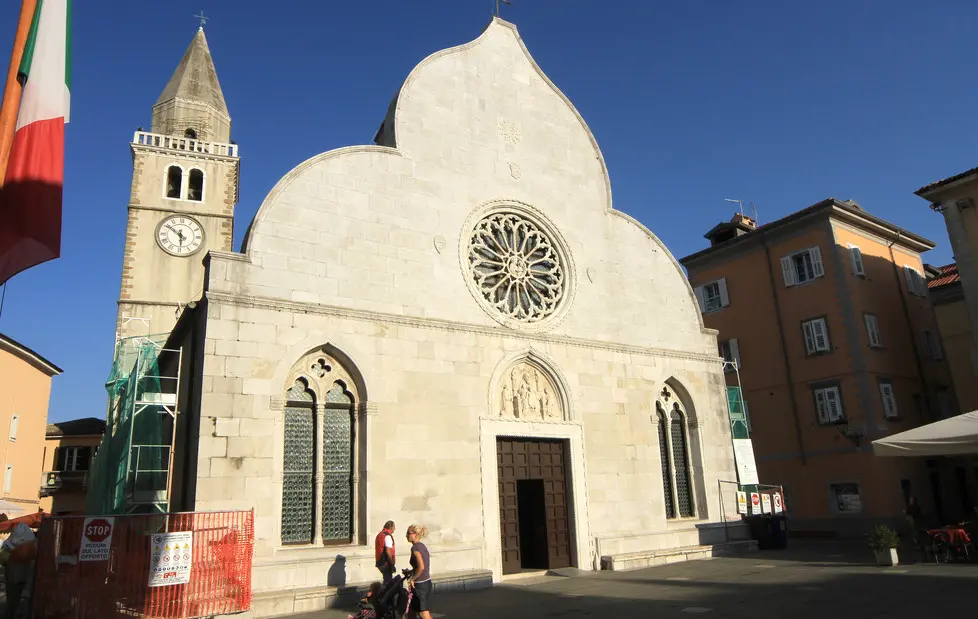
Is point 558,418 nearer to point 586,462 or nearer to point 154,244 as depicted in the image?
point 586,462

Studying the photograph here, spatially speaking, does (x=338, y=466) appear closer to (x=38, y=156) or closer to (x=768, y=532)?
(x=38, y=156)

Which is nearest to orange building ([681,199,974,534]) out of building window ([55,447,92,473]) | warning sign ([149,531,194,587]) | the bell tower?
warning sign ([149,531,194,587])

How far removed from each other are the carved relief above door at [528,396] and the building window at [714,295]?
48.5 ft

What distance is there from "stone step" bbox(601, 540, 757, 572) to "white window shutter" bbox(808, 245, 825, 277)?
38.2ft

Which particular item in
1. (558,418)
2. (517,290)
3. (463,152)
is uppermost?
(463,152)

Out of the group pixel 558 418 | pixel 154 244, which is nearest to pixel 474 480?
pixel 558 418

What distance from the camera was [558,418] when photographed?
16.2 metres

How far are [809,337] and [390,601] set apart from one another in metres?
21.5

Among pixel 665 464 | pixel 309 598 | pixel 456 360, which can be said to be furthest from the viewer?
pixel 665 464

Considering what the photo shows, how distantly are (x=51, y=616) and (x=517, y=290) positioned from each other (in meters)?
10.9

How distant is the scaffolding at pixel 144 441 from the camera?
12883 mm

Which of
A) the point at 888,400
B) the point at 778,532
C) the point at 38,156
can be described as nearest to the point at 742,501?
the point at 778,532

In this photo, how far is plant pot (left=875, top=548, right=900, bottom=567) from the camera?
14018 millimetres

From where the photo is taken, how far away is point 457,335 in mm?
14984
